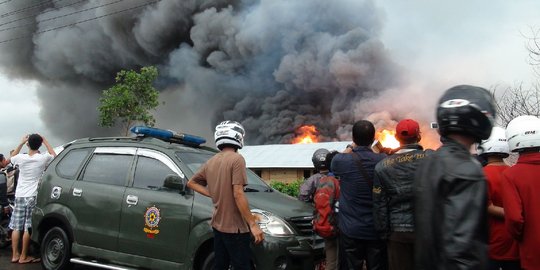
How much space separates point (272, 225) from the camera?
4.44 metres

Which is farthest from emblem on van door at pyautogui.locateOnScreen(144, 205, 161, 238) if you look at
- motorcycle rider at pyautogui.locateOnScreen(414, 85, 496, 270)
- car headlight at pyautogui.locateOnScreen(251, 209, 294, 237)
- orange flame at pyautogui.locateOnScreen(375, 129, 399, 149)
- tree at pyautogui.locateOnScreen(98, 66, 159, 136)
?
tree at pyautogui.locateOnScreen(98, 66, 159, 136)

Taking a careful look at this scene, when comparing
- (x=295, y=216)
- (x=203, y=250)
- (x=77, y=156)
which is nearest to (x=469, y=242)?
(x=295, y=216)

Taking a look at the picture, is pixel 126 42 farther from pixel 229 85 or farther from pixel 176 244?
pixel 176 244

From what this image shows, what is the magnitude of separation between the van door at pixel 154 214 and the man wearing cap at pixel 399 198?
6.66 ft

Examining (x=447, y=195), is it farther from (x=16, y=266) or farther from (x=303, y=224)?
(x=16, y=266)

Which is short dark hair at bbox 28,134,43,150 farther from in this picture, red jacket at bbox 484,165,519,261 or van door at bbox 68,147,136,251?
red jacket at bbox 484,165,519,261

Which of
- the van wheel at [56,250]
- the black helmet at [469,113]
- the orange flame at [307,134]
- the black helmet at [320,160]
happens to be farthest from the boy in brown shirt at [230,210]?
the orange flame at [307,134]

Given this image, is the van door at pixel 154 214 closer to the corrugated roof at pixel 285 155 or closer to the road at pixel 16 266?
the road at pixel 16 266

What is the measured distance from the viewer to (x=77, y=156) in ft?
20.3

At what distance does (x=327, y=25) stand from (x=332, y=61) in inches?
279

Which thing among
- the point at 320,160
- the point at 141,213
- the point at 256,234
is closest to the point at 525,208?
the point at 256,234

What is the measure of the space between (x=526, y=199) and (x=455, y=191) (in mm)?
1471

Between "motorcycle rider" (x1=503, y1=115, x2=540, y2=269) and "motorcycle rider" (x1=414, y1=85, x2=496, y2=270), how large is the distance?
127 centimetres

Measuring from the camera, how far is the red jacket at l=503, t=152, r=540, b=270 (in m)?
2.91
